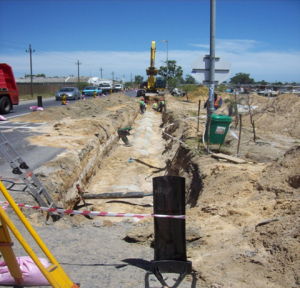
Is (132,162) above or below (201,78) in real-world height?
below

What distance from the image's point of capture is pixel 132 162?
1262cm

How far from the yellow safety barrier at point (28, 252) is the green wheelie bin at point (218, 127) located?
23.0 ft

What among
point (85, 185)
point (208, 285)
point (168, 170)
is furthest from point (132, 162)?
point (208, 285)

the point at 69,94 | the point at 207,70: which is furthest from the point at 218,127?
the point at 69,94

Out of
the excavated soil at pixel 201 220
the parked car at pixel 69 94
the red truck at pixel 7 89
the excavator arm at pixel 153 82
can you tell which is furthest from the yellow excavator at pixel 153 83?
the excavated soil at pixel 201 220

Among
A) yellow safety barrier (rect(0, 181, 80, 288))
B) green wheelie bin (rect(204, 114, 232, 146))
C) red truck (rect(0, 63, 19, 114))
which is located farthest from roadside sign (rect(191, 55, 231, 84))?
red truck (rect(0, 63, 19, 114))

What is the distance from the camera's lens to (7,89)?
1888cm

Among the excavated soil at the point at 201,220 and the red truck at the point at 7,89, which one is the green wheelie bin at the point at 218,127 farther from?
the red truck at the point at 7,89

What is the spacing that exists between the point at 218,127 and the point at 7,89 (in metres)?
14.4

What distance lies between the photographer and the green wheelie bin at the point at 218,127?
926cm

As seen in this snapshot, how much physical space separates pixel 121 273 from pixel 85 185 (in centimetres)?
626

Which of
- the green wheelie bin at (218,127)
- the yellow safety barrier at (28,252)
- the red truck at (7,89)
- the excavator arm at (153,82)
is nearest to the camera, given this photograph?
the yellow safety barrier at (28,252)

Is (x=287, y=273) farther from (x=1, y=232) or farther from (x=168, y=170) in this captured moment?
(x=168, y=170)

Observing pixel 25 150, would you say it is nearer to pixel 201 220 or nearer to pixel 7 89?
pixel 201 220
